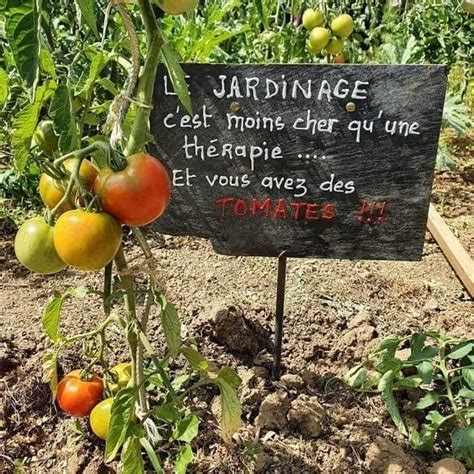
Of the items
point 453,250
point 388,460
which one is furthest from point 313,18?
point 388,460

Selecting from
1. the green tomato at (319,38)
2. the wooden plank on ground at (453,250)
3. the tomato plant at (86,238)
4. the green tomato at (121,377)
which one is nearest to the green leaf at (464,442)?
the green tomato at (121,377)

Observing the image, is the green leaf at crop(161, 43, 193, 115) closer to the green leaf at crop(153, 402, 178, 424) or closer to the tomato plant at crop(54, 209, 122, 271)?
the tomato plant at crop(54, 209, 122, 271)

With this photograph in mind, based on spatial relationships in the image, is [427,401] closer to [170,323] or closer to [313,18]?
[170,323]

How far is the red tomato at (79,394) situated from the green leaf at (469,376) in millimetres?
902

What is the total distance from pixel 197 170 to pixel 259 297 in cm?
75

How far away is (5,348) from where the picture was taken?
1.93 metres

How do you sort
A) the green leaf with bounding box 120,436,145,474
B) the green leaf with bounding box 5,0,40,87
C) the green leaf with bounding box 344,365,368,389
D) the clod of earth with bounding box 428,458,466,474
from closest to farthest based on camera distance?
the green leaf with bounding box 5,0,40,87 < the green leaf with bounding box 120,436,145,474 < the clod of earth with bounding box 428,458,466,474 < the green leaf with bounding box 344,365,368,389

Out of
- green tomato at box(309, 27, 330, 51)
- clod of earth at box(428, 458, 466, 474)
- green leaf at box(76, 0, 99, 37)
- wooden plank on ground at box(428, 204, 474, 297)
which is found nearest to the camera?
green leaf at box(76, 0, 99, 37)

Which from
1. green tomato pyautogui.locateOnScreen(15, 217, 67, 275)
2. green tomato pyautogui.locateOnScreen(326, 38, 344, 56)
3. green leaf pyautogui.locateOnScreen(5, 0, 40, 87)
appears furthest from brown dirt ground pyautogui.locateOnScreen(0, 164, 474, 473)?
green leaf pyautogui.locateOnScreen(5, 0, 40, 87)

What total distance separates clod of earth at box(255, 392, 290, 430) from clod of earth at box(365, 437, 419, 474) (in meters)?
0.23

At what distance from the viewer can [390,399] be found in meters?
1.74

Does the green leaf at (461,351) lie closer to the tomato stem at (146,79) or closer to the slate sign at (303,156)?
the slate sign at (303,156)

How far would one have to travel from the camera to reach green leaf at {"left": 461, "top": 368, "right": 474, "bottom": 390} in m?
1.68

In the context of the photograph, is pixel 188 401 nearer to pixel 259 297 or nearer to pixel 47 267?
pixel 259 297
